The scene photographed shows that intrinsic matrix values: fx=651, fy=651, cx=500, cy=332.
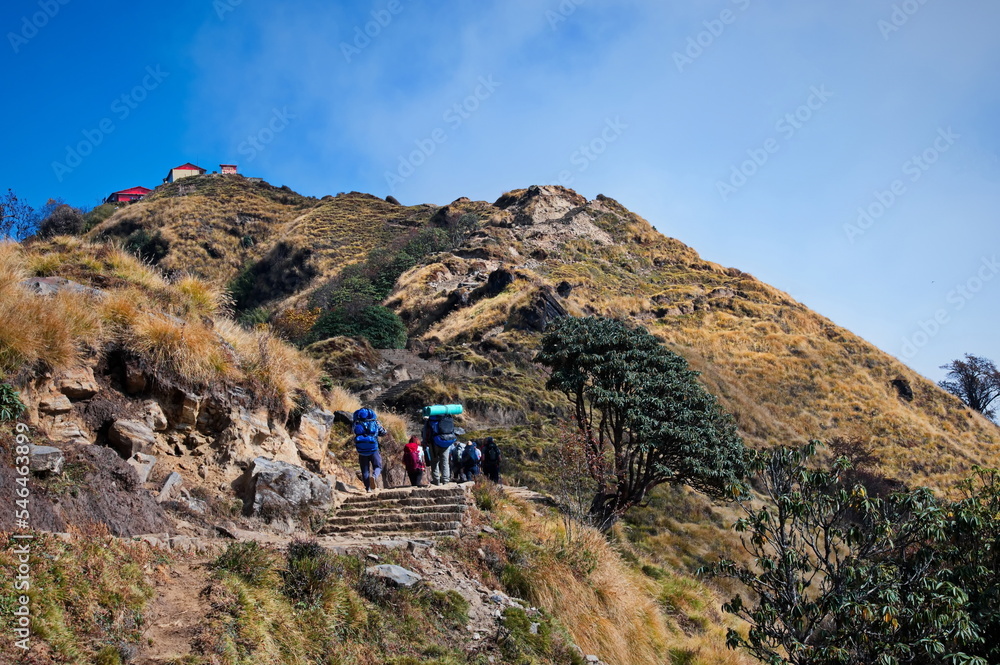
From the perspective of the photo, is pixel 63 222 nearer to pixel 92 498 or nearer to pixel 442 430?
pixel 442 430

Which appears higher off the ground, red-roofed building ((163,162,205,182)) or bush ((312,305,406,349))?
red-roofed building ((163,162,205,182))

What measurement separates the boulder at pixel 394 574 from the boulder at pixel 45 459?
9.53 feet

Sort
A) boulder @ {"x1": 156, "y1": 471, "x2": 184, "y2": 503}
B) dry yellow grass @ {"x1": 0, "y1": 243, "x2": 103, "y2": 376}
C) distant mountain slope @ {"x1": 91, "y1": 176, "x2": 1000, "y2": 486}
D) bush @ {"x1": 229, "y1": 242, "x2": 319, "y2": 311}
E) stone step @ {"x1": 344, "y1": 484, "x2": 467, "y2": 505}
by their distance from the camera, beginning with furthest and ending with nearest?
bush @ {"x1": 229, "y1": 242, "x2": 319, "y2": 311}
distant mountain slope @ {"x1": 91, "y1": 176, "x2": 1000, "y2": 486}
stone step @ {"x1": 344, "y1": 484, "x2": 467, "y2": 505}
boulder @ {"x1": 156, "y1": 471, "x2": 184, "y2": 503}
dry yellow grass @ {"x1": 0, "y1": 243, "x2": 103, "y2": 376}

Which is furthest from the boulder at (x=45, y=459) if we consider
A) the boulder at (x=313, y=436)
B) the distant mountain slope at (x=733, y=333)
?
the distant mountain slope at (x=733, y=333)

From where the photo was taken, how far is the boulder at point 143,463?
7.37 meters

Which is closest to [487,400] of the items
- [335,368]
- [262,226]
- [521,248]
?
[335,368]

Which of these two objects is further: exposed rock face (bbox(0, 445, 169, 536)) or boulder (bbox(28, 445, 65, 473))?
boulder (bbox(28, 445, 65, 473))

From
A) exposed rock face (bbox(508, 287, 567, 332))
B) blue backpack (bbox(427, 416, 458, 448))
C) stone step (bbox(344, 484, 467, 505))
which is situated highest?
exposed rock face (bbox(508, 287, 567, 332))

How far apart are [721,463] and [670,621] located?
5015 mm

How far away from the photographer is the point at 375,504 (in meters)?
9.45

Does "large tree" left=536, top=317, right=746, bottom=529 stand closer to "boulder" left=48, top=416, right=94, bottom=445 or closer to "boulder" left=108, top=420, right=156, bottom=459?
"boulder" left=108, top=420, right=156, bottom=459

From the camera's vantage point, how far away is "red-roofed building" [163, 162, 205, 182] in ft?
318

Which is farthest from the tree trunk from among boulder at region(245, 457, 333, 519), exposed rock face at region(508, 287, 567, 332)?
exposed rock face at region(508, 287, 567, 332)

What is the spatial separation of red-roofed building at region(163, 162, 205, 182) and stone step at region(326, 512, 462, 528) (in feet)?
329
